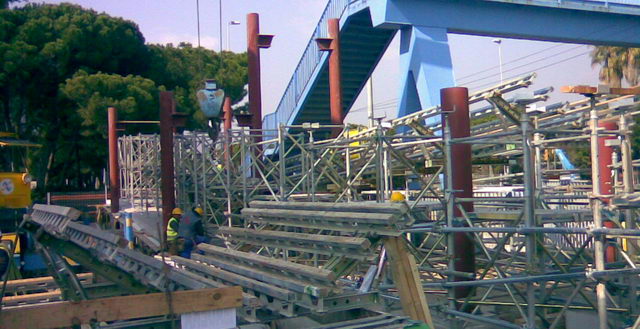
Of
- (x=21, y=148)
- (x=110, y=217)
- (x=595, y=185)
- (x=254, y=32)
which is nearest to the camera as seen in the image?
(x=595, y=185)

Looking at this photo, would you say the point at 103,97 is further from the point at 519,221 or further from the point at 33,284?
the point at 519,221

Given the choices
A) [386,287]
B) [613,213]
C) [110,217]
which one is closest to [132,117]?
[110,217]

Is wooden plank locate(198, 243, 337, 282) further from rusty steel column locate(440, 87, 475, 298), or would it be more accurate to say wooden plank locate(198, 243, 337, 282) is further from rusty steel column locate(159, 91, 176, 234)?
rusty steel column locate(159, 91, 176, 234)

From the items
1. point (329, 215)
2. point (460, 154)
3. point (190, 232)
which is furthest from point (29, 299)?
point (190, 232)

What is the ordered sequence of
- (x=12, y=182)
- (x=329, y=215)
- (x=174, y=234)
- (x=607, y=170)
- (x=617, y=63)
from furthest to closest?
(x=617, y=63), (x=12, y=182), (x=174, y=234), (x=607, y=170), (x=329, y=215)

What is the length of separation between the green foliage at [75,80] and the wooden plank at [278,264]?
2518 centimetres

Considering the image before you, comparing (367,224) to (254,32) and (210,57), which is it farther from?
(210,57)

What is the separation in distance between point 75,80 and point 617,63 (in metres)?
28.9

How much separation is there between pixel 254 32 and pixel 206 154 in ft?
15.0

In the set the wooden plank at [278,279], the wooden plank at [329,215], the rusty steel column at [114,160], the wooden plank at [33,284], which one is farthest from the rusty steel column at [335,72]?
the wooden plank at [278,279]

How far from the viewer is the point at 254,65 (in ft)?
65.1

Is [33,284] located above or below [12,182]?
below

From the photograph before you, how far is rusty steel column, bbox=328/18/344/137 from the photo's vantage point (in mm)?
18562

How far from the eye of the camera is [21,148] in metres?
16.9
